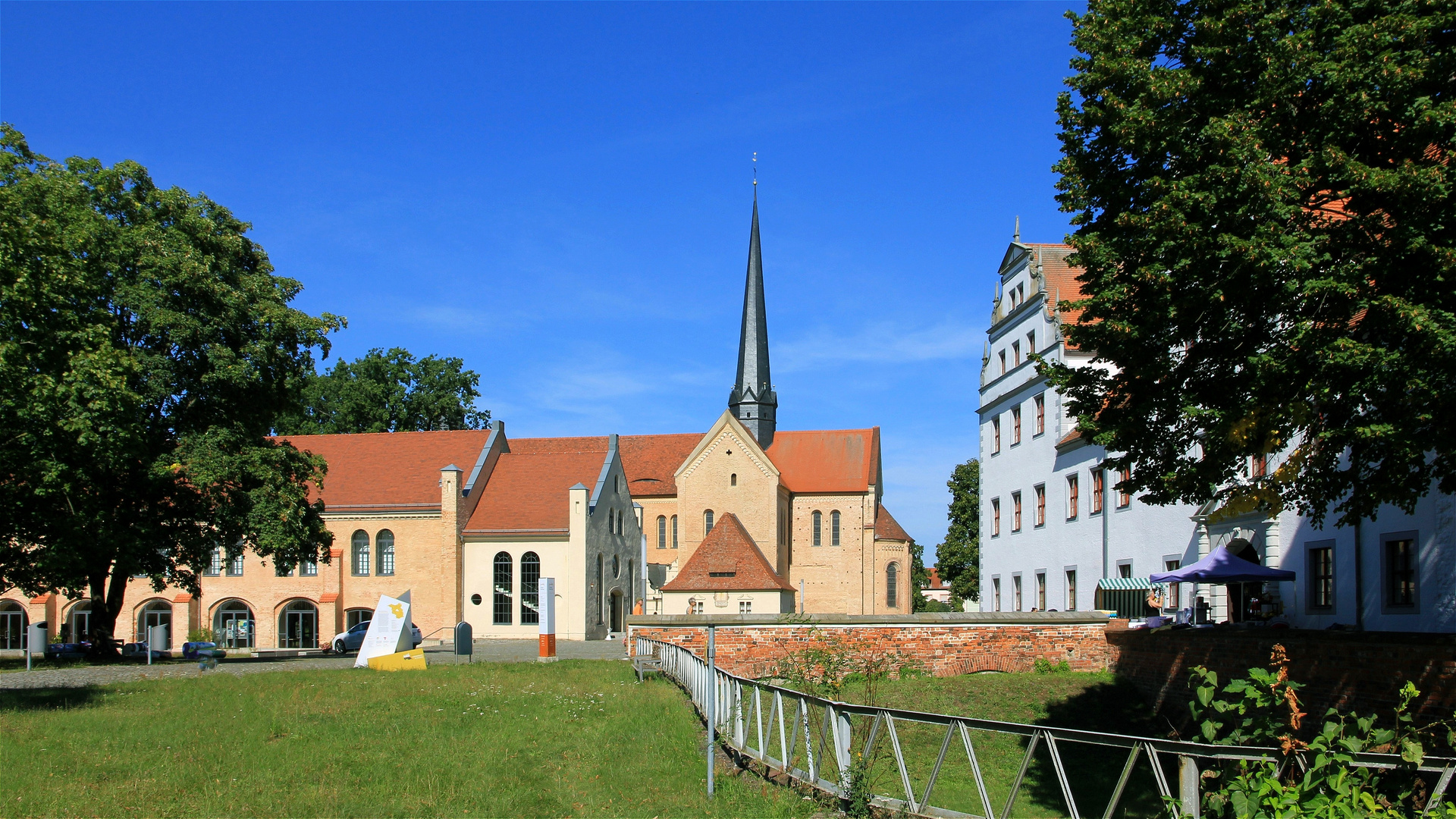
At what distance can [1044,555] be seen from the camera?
3281 cm

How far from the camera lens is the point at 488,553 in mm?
46062

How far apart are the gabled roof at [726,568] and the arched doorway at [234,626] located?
18050 millimetres

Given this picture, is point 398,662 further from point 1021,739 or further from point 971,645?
point 1021,739

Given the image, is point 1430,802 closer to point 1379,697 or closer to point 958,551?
point 1379,697

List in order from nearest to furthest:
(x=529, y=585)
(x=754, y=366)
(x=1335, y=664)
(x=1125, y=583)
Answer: (x=1335, y=664)
(x=1125, y=583)
(x=529, y=585)
(x=754, y=366)

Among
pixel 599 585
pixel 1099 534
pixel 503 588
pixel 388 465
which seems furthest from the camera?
pixel 388 465

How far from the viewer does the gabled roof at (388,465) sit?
46250mm

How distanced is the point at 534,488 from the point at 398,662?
22715mm

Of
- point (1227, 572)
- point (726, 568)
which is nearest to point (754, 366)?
point (726, 568)

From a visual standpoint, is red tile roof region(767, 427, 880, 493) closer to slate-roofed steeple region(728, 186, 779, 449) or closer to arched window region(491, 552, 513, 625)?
slate-roofed steeple region(728, 186, 779, 449)

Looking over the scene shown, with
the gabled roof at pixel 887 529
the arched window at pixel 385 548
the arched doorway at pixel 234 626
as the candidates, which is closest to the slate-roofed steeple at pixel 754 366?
the gabled roof at pixel 887 529

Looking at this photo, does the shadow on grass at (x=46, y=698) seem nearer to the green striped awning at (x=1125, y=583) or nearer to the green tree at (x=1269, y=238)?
the green tree at (x=1269, y=238)

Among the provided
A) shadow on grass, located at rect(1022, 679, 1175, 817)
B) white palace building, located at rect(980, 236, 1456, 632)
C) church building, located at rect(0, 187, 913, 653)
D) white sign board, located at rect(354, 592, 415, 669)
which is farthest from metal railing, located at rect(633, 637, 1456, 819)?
church building, located at rect(0, 187, 913, 653)

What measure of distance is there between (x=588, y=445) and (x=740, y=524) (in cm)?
873
